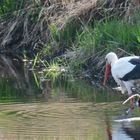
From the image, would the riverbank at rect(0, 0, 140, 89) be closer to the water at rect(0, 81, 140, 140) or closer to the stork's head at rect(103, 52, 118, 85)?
the stork's head at rect(103, 52, 118, 85)

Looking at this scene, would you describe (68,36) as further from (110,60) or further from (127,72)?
(127,72)

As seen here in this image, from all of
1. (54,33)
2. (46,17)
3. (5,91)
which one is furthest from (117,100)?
(46,17)

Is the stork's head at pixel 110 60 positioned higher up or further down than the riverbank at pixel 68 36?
further down

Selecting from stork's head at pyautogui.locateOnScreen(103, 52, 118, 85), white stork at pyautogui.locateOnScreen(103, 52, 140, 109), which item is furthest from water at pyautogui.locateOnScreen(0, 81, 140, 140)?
stork's head at pyautogui.locateOnScreen(103, 52, 118, 85)

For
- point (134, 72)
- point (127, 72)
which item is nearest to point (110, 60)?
point (127, 72)

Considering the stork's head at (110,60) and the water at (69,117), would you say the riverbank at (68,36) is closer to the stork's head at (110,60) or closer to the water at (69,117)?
the stork's head at (110,60)

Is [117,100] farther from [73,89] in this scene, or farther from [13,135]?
[13,135]

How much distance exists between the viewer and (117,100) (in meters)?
14.3

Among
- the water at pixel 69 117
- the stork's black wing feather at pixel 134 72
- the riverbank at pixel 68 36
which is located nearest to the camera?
the water at pixel 69 117

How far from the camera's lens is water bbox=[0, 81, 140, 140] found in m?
11.0

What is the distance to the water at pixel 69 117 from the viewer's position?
11.0 metres

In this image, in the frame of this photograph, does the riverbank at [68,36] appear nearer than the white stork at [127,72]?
No

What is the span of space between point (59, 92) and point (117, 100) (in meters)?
1.79

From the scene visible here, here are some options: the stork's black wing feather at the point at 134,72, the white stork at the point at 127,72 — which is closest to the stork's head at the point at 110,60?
the white stork at the point at 127,72
